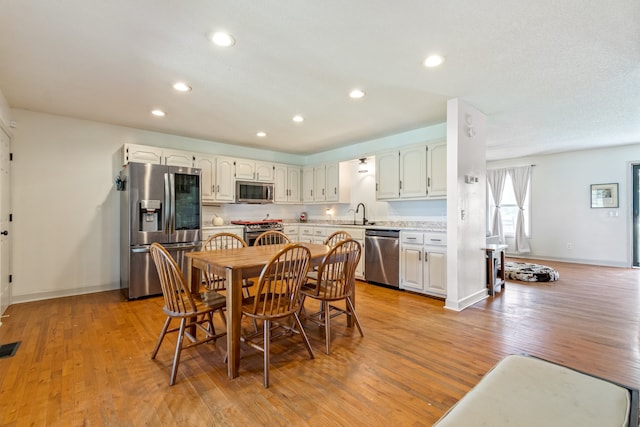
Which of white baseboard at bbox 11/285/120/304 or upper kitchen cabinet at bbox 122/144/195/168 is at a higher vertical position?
upper kitchen cabinet at bbox 122/144/195/168

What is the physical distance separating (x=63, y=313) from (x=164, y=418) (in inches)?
106

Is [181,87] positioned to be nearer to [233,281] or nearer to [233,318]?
[233,281]

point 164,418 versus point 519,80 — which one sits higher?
point 519,80

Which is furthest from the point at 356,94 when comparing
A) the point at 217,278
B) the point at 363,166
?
the point at 217,278

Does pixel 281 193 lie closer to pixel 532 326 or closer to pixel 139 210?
pixel 139 210

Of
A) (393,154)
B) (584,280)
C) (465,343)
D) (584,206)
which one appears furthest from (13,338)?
(584,206)

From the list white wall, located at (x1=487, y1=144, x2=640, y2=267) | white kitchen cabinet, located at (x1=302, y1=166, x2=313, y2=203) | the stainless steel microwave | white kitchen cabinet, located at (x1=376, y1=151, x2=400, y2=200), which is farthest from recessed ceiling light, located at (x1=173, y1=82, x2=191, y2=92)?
white wall, located at (x1=487, y1=144, x2=640, y2=267)

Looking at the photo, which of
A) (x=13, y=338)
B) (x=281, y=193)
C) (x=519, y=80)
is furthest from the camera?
(x=281, y=193)

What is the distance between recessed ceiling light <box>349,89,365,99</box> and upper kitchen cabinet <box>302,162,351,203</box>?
2.49 meters

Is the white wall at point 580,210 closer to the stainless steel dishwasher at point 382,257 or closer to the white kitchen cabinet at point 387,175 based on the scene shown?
the white kitchen cabinet at point 387,175

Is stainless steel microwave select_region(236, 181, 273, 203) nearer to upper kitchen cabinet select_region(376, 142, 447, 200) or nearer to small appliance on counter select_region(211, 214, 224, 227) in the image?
small appliance on counter select_region(211, 214, 224, 227)

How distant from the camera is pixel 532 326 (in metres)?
3.10

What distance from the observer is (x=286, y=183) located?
6266 mm

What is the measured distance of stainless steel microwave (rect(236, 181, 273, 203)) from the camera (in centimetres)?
546
